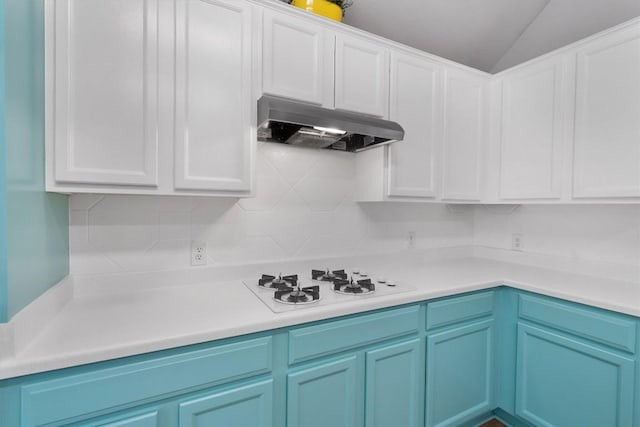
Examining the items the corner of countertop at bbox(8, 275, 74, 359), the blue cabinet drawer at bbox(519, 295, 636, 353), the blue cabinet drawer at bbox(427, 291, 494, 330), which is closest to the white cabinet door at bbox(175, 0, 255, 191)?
the corner of countertop at bbox(8, 275, 74, 359)

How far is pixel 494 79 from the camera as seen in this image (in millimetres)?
2172

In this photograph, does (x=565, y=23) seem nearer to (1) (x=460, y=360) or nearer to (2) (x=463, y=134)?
(2) (x=463, y=134)

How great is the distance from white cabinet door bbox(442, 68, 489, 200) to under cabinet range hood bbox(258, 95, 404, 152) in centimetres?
60

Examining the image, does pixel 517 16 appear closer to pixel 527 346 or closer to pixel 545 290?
pixel 545 290

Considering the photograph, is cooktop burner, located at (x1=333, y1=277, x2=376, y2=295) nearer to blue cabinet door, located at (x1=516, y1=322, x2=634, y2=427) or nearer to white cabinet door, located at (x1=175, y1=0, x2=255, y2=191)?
white cabinet door, located at (x1=175, y1=0, x2=255, y2=191)

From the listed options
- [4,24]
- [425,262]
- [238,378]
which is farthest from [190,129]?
[425,262]

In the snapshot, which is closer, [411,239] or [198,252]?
[198,252]

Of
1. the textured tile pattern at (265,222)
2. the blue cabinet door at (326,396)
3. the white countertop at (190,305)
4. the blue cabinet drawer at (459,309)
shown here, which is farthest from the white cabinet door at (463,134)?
the blue cabinet door at (326,396)

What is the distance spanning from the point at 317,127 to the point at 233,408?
1.14 m

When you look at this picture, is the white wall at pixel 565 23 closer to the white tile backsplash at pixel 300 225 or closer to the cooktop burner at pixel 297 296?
the white tile backsplash at pixel 300 225

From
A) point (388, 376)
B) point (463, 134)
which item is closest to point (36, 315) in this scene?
point (388, 376)

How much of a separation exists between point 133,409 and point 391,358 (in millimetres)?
1015

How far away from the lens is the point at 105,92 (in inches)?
44.4

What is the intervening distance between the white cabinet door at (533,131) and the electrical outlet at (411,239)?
650 mm
